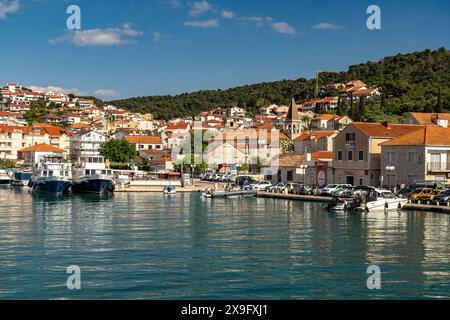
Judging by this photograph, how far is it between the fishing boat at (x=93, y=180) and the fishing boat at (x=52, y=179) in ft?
3.52

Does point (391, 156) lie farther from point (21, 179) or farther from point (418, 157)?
point (21, 179)

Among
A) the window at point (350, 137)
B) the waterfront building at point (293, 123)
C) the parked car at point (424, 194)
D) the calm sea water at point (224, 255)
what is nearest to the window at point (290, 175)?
the window at point (350, 137)

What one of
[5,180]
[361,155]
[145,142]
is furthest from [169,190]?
[145,142]

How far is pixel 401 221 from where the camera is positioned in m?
35.8

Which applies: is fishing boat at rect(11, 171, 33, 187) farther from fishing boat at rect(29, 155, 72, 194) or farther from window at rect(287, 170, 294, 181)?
window at rect(287, 170, 294, 181)

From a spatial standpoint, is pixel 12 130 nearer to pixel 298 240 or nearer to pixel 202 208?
pixel 202 208

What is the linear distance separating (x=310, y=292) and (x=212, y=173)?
7433 cm

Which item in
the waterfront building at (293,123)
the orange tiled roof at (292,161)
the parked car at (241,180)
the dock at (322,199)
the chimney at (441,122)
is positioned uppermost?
the waterfront building at (293,123)

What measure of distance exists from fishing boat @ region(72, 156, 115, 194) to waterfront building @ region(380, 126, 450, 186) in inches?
1208

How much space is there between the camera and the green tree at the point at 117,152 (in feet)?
339

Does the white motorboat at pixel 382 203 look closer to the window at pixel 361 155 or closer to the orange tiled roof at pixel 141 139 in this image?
the window at pixel 361 155

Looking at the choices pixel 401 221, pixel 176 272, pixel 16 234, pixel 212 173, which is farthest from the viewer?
Result: pixel 212 173

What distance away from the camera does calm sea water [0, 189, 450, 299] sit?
1752 centimetres

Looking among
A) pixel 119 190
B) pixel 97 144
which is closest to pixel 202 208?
pixel 119 190
